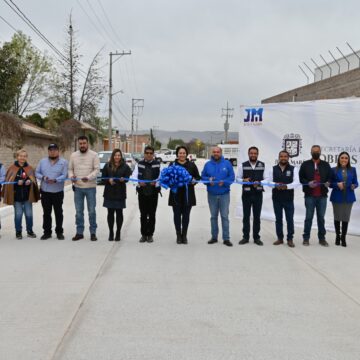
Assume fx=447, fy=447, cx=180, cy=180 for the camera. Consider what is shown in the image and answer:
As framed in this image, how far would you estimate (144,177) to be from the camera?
8773mm

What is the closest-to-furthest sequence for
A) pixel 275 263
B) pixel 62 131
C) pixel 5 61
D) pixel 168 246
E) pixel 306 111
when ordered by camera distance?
pixel 275 263, pixel 168 246, pixel 306 111, pixel 5 61, pixel 62 131

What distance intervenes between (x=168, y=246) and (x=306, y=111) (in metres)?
4.84

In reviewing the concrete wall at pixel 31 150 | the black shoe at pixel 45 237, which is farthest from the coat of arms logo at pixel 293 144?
the concrete wall at pixel 31 150

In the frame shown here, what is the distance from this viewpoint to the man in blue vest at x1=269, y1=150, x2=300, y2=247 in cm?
862

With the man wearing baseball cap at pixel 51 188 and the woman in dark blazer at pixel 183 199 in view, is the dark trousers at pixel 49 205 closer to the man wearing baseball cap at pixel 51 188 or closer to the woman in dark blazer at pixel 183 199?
the man wearing baseball cap at pixel 51 188

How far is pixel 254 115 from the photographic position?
11.3 meters

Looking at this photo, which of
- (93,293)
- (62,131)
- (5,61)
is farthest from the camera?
(62,131)

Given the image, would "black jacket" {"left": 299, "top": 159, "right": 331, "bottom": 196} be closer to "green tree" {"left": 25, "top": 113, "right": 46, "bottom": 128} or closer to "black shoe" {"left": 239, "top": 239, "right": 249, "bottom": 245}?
"black shoe" {"left": 239, "top": 239, "right": 249, "bottom": 245}

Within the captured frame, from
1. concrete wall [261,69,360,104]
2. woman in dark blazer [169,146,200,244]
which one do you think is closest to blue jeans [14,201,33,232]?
woman in dark blazer [169,146,200,244]

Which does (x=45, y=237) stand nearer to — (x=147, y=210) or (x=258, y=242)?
(x=147, y=210)

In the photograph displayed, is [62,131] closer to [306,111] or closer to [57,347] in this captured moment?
[306,111]

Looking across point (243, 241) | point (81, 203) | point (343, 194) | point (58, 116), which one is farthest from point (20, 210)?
point (58, 116)

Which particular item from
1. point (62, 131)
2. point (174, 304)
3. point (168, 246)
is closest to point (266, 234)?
point (168, 246)

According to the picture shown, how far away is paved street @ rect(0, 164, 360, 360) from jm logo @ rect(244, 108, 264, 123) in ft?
12.6
